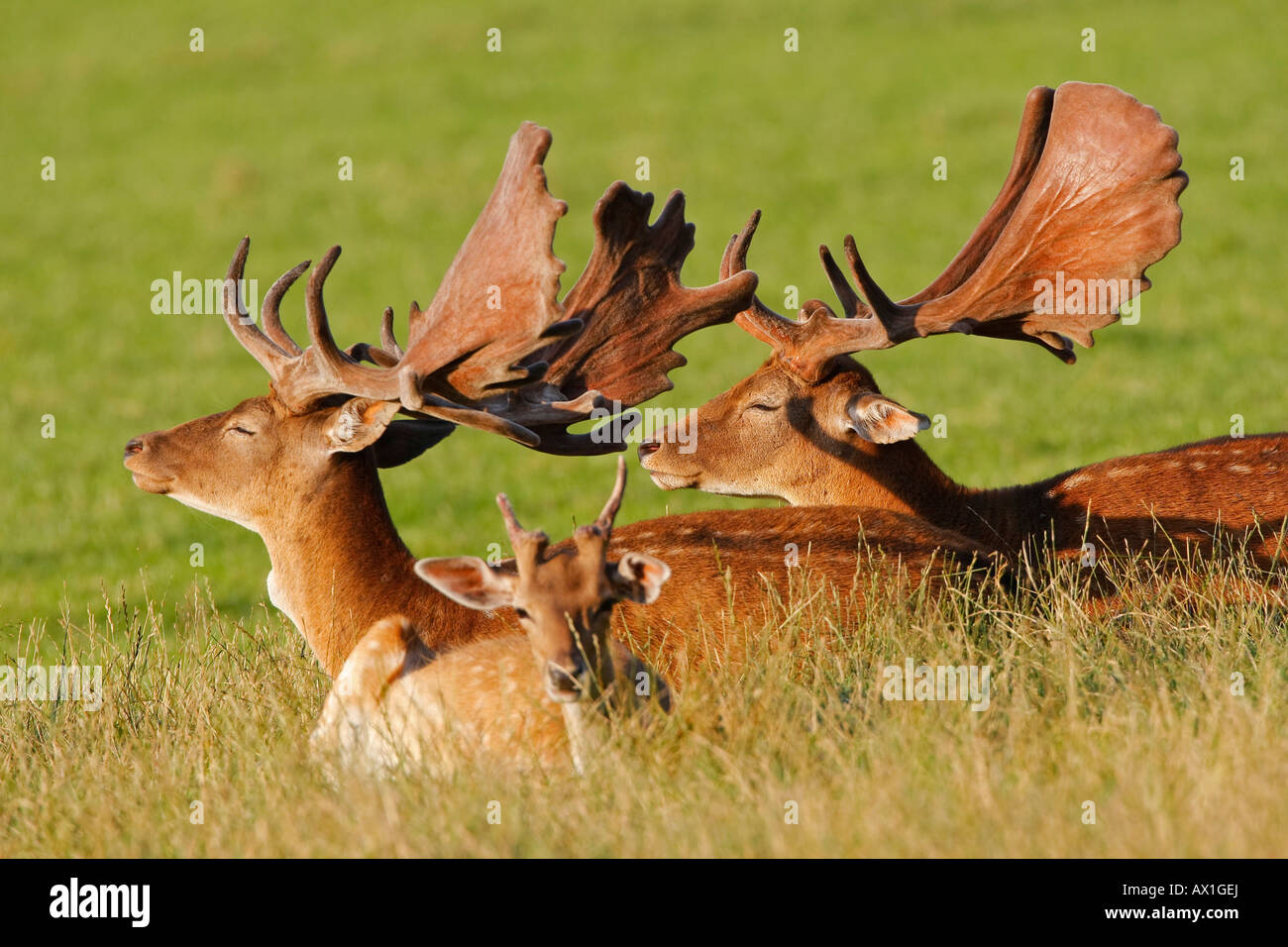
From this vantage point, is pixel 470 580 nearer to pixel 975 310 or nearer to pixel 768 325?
pixel 768 325

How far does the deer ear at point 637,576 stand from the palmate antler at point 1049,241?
7.27 feet

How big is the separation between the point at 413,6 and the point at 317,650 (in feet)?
106

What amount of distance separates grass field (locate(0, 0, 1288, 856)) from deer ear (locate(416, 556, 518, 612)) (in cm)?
51

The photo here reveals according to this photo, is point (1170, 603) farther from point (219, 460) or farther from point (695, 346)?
point (695, 346)

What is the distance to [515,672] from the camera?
523 cm

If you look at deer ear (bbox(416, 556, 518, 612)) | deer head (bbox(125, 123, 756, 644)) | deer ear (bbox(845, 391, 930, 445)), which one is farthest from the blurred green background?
deer ear (bbox(416, 556, 518, 612))

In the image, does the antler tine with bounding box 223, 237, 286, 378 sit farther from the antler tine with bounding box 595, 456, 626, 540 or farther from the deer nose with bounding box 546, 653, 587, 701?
the deer nose with bounding box 546, 653, 587, 701

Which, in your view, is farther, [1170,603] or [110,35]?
[110,35]

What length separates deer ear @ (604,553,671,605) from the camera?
4660 millimetres

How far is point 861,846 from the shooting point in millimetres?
4148

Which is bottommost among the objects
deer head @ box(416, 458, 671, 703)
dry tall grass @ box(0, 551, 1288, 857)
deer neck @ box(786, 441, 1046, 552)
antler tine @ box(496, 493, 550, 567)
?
dry tall grass @ box(0, 551, 1288, 857)

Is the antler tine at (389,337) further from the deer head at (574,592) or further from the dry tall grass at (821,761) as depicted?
the deer head at (574,592)

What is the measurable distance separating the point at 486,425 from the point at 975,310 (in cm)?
227

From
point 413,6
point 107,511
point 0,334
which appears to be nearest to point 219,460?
point 107,511
